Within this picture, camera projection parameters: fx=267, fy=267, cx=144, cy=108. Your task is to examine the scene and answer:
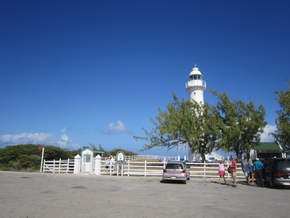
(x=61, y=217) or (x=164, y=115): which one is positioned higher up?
(x=164, y=115)

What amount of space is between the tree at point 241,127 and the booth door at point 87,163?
12763 millimetres

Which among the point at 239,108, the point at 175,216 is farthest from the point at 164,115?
the point at 175,216

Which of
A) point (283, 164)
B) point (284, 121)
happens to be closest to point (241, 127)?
point (284, 121)

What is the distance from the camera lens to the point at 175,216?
765cm

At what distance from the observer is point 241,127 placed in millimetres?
25672

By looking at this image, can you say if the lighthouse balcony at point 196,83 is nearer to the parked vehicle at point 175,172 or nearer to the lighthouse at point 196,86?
the lighthouse at point 196,86

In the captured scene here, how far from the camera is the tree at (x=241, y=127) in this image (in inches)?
1001

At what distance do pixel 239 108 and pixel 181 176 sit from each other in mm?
13369

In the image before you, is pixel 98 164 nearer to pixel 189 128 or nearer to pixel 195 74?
pixel 189 128

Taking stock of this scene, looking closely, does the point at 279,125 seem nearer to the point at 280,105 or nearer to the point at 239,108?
the point at 280,105

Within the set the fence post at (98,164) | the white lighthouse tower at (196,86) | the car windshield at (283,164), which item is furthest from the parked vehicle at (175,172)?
the white lighthouse tower at (196,86)

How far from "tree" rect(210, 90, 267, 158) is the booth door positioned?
12.8 metres

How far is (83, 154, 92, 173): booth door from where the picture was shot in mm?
25923

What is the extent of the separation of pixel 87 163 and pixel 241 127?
15.3m
